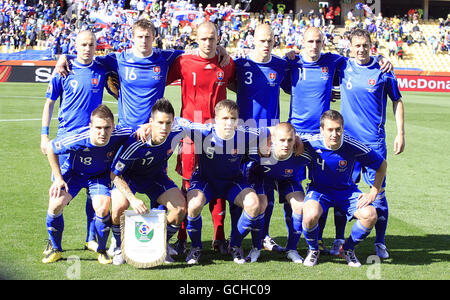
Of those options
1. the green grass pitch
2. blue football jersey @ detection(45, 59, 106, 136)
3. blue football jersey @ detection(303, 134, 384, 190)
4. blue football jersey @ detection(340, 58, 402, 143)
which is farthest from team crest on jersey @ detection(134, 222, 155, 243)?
blue football jersey @ detection(340, 58, 402, 143)

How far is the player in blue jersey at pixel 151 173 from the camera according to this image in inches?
194

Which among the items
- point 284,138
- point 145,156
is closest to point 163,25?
point 145,156

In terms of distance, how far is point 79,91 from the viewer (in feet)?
18.9

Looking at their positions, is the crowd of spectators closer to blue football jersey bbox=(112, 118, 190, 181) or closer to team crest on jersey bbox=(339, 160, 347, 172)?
blue football jersey bbox=(112, 118, 190, 181)

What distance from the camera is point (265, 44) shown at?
18.6ft

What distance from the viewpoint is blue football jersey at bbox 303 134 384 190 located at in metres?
5.16

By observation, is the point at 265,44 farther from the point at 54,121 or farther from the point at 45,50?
the point at 45,50

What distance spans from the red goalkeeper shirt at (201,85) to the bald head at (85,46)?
0.92 metres

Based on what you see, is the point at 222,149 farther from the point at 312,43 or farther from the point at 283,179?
the point at 312,43

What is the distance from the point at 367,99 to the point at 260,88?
106 cm

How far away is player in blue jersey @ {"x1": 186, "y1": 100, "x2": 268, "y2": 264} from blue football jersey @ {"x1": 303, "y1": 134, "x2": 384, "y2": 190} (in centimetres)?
50

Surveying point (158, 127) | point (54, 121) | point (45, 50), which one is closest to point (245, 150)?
point (158, 127)

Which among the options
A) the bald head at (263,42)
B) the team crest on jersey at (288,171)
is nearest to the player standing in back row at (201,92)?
the bald head at (263,42)
